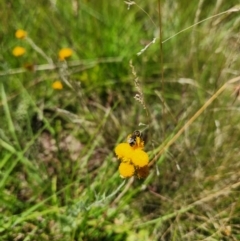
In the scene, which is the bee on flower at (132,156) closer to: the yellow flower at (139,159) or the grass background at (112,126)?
the yellow flower at (139,159)

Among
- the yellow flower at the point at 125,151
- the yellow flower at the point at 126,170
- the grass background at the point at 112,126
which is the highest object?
the grass background at the point at 112,126

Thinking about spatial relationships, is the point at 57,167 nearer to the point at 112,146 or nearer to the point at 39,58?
the point at 112,146

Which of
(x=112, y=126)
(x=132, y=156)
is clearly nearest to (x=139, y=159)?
(x=132, y=156)

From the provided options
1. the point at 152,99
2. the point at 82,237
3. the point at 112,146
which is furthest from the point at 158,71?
the point at 82,237

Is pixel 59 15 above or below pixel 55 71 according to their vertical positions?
above

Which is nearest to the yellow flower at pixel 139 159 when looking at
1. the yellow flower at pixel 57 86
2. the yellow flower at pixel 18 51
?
the yellow flower at pixel 57 86

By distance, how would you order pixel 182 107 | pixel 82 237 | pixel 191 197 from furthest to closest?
pixel 182 107
pixel 191 197
pixel 82 237

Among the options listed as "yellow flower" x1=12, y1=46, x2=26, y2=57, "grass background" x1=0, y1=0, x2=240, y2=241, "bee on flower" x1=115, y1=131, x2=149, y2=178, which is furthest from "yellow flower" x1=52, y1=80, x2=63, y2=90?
"bee on flower" x1=115, y1=131, x2=149, y2=178
